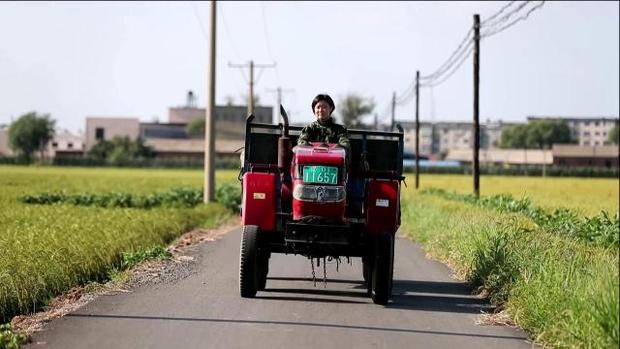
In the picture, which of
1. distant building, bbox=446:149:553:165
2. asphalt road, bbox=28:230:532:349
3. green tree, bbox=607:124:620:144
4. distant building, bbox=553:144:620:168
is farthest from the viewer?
green tree, bbox=607:124:620:144

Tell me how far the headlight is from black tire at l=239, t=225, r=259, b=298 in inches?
38.2

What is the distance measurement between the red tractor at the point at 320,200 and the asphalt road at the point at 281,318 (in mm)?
590

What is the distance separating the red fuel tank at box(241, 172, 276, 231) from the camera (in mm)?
11844

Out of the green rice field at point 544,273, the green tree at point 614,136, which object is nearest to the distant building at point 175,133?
the green tree at point 614,136

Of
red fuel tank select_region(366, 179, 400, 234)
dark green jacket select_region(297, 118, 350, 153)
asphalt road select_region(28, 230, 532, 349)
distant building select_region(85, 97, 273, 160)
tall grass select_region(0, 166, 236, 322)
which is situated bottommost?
asphalt road select_region(28, 230, 532, 349)

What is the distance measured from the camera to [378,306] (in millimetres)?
11734

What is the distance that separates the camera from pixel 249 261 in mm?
11742

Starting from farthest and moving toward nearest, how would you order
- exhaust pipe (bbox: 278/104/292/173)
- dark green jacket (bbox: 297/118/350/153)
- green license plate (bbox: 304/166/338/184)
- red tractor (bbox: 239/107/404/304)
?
dark green jacket (bbox: 297/118/350/153), exhaust pipe (bbox: 278/104/292/173), red tractor (bbox: 239/107/404/304), green license plate (bbox: 304/166/338/184)

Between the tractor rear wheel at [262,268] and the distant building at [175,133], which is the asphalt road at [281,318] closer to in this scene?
the tractor rear wheel at [262,268]

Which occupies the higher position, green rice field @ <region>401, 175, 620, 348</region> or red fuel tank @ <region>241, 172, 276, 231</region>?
red fuel tank @ <region>241, 172, 276, 231</region>

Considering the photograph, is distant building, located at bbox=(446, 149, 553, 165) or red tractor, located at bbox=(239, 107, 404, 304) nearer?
red tractor, located at bbox=(239, 107, 404, 304)

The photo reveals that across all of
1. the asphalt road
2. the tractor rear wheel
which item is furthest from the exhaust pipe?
the asphalt road

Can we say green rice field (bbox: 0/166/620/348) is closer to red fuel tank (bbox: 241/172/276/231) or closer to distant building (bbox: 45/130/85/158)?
red fuel tank (bbox: 241/172/276/231)

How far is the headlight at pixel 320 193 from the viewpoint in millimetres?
11203
